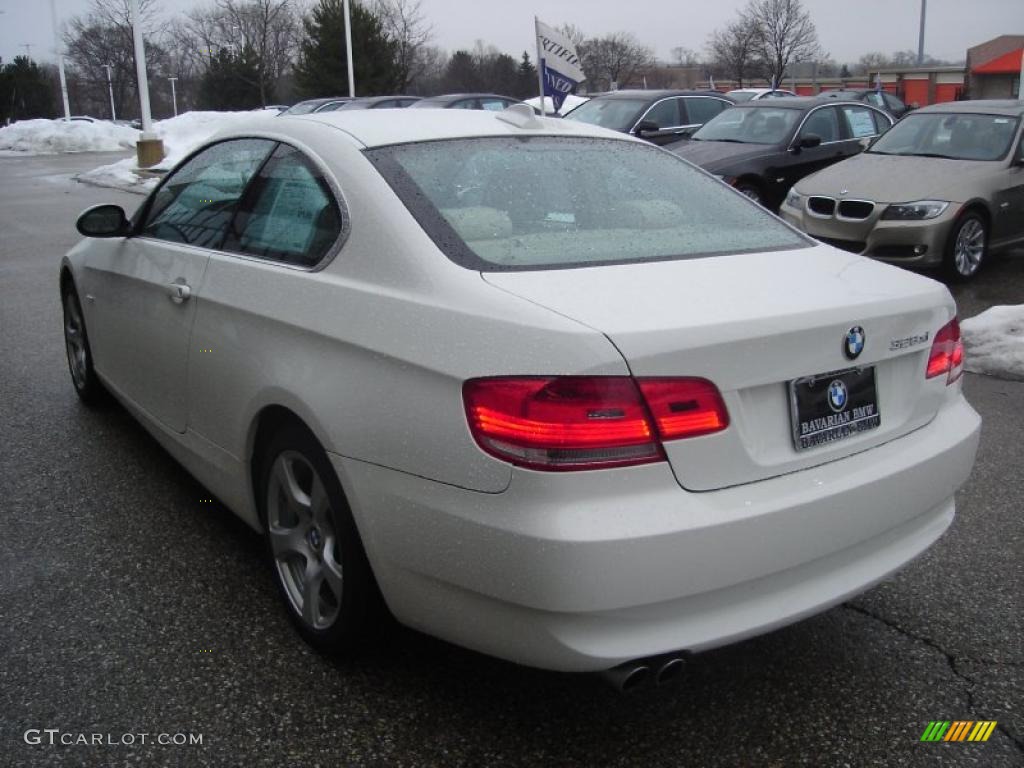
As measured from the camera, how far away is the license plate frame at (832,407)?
2.41 m

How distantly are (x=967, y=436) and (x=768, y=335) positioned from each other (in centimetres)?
90

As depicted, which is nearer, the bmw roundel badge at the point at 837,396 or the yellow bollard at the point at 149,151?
the bmw roundel badge at the point at 837,396

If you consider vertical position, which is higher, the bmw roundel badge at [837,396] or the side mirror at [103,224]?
the side mirror at [103,224]

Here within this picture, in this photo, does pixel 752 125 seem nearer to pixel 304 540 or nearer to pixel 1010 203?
pixel 1010 203

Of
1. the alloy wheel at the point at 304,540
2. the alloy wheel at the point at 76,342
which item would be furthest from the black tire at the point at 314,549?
the alloy wheel at the point at 76,342

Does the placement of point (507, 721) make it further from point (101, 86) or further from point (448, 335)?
point (101, 86)

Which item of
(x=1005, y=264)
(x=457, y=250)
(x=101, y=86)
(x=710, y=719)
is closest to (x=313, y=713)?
(x=710, y=719)

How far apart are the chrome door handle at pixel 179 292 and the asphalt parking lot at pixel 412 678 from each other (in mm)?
904

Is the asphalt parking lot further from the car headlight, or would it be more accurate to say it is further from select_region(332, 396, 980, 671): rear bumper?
the car headlight

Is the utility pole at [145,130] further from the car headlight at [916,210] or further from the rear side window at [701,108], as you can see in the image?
the car headlight at [916,210]

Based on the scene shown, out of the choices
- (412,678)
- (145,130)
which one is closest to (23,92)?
(145,130)

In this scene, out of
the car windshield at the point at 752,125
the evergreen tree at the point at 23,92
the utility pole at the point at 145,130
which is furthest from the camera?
the evergreen tree at the point at 23,92

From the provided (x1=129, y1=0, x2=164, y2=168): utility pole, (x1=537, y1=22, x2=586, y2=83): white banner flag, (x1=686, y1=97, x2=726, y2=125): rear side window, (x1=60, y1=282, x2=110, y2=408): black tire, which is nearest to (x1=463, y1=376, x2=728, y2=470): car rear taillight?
(x1=60, y1=282, x2=110, y2=408): black tire

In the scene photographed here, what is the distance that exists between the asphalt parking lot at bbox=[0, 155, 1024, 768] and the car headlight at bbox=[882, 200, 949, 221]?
531 cm
